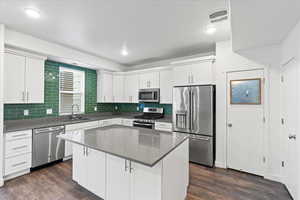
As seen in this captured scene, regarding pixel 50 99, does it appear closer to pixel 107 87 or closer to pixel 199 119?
pixel 107 87

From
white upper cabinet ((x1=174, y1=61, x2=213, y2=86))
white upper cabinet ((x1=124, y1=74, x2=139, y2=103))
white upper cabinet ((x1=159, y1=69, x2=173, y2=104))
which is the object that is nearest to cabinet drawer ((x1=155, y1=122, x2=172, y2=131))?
white upper cabinet ((x1=159, y1=69, x2=173, y2=104))

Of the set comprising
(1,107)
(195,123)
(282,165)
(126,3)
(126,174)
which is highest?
(126,3)

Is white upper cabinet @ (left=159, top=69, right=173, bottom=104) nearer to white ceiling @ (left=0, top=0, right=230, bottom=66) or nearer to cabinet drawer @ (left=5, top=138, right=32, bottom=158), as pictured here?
white ceiling @ (left=0, top=0, right=230, bottom=66)

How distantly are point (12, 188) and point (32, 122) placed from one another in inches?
53.7

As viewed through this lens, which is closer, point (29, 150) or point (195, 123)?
point (29, 150)

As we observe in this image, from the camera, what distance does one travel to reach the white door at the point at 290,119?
6.14 ft

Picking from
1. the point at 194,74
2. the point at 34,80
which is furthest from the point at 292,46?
the point at 34,80

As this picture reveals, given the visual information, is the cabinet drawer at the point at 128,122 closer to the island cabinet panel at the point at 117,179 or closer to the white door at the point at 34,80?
the white door at the point at 34,80

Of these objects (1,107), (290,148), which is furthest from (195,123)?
(1,107)

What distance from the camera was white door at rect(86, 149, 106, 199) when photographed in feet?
5.81

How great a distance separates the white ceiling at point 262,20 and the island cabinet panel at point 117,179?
2071mm

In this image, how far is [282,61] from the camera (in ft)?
7.68

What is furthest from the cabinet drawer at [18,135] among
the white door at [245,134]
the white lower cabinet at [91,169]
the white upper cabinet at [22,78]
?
the white door at [245,134]

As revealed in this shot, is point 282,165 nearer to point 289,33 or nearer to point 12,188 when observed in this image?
point 289,33
